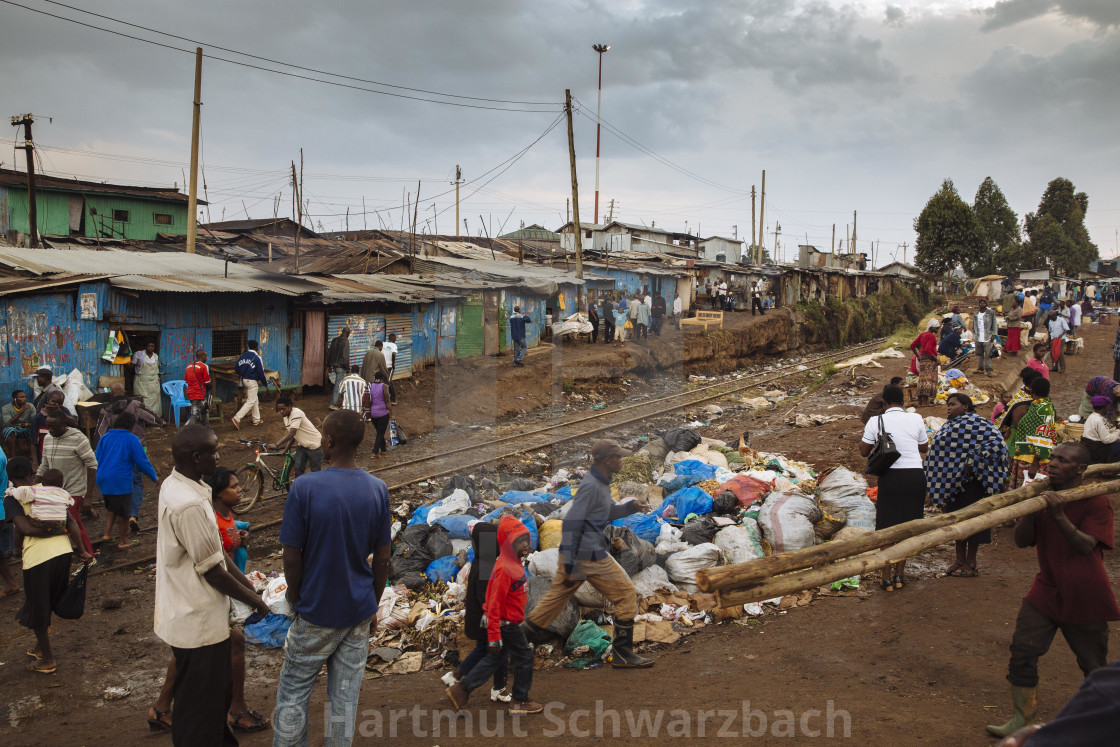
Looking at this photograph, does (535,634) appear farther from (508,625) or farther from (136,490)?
(136,490)

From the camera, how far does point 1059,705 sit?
3.89 meters

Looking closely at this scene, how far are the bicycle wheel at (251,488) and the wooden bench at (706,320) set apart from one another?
2002cm

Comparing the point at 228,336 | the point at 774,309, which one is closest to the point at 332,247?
the point at 228,336

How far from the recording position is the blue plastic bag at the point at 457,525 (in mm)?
7320

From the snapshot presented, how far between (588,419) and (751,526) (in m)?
9.41

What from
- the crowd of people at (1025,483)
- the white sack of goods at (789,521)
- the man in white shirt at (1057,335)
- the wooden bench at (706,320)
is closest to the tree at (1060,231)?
the wooden bench at (706,320)

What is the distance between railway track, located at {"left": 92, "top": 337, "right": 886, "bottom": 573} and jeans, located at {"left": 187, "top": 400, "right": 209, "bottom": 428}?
3.13 meters

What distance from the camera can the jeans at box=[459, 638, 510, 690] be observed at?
14.6ft

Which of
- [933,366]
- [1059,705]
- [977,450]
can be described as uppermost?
[933,366]

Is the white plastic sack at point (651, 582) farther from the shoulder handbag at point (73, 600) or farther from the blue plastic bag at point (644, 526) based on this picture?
the shoulder handbag at point (73, 600)

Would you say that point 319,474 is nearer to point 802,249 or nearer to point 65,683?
point 65,683

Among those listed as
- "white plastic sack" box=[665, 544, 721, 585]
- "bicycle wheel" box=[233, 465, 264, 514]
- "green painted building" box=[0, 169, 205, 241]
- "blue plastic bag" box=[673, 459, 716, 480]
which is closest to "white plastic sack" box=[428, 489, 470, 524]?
"white plastic sack" box=[665, 544, 721, 585]

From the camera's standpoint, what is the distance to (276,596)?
21.2 feet

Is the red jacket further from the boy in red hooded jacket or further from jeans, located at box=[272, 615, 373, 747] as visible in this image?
jeans, located at box=[272, 615, 373, 747]
